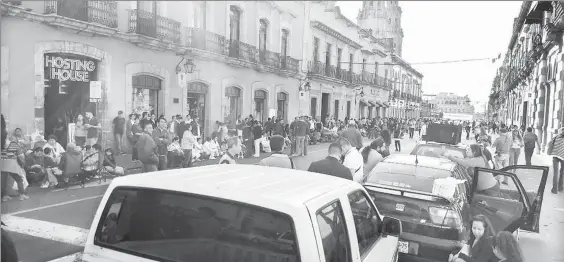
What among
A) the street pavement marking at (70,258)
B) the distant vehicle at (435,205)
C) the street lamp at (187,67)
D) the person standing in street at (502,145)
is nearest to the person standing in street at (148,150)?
the street lamp at (187,67)

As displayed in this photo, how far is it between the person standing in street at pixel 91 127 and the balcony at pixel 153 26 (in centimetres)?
101

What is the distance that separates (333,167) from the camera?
15.9ft

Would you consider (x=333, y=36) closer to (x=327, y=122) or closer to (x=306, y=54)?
(x=306, y=54)

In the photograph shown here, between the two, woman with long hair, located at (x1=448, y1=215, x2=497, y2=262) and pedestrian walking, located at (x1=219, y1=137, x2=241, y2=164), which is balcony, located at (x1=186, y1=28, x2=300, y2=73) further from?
woman with long hair, located at (x1=448, y1=215, x2=497, y2=262)

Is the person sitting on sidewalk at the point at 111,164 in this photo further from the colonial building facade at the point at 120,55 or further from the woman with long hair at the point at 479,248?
the woman with long hair at the point at 479,248

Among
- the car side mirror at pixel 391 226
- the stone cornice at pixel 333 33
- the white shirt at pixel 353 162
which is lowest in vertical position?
the car side mirror at pixel 391 226

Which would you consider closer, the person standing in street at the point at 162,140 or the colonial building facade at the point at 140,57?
the colonial building facade at the point at 140,57

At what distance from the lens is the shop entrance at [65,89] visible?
436 cm

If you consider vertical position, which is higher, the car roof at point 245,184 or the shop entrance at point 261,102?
the shop entrance at point 261,102

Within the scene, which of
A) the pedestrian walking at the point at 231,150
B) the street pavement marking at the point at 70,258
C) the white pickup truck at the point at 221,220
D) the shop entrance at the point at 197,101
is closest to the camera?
the white pickup truck at the point at 221,220

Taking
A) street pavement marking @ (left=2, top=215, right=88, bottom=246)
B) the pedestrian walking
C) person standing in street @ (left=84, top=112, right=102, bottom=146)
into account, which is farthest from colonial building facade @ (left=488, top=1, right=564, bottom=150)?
street pavement marking @ (left=2, top=215, right=88, bottom=246)

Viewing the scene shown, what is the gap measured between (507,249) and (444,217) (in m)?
0.77

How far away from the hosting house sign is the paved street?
1.40m

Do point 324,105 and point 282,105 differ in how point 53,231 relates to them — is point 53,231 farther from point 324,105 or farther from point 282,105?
point 324,105
